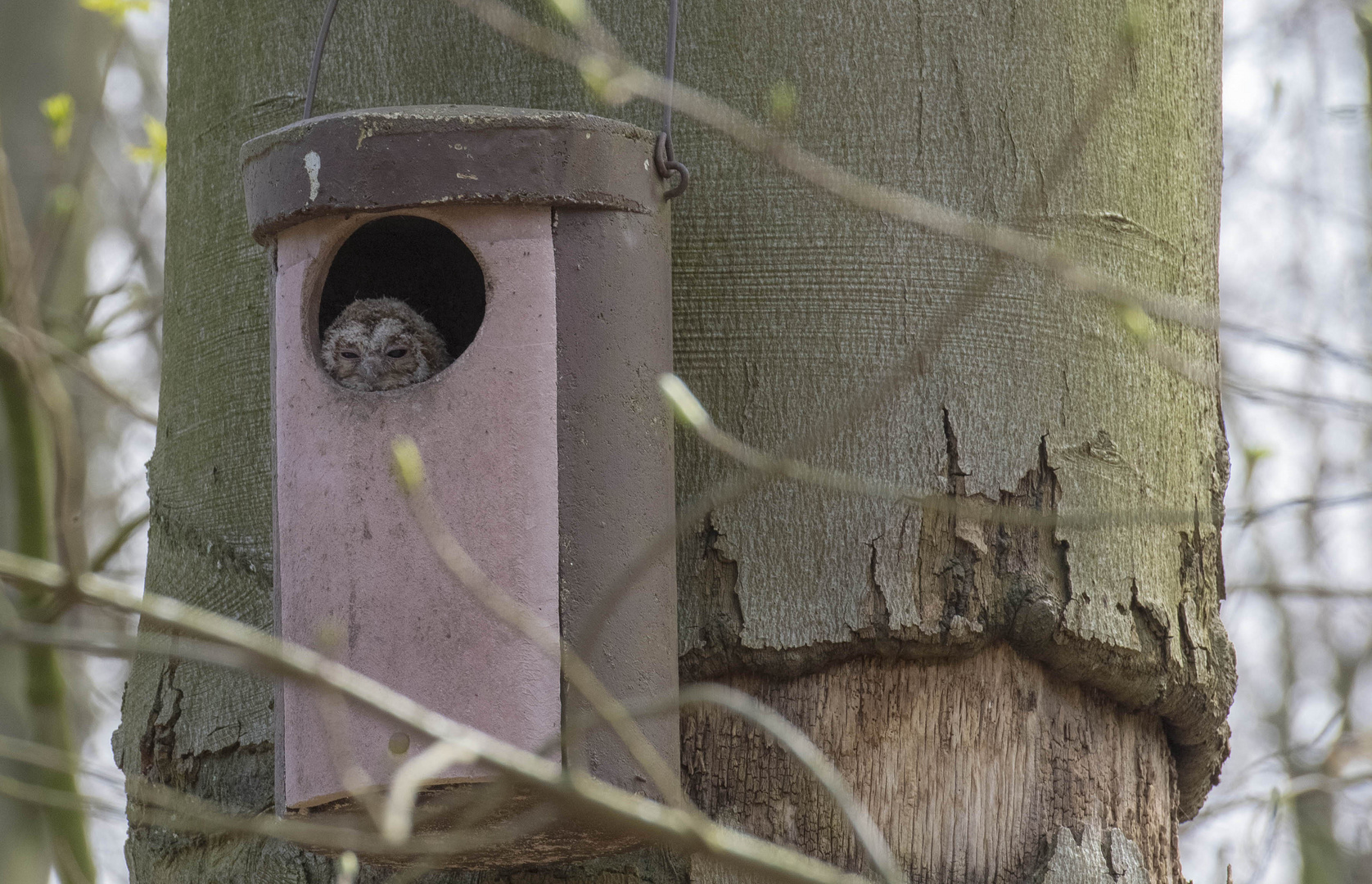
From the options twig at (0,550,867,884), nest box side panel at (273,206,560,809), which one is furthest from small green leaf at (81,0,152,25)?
twig at (0,550,867,884)

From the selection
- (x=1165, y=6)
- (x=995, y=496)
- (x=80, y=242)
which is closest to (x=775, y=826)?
(x=995, y=496)

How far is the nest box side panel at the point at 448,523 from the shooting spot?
219cm

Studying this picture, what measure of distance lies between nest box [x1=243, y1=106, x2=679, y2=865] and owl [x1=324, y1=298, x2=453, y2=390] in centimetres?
72

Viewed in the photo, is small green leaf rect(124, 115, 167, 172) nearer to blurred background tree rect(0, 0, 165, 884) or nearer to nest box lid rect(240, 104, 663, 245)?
blurred background tree rect(0, 0, 165, 884)

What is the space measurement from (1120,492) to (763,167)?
2.55ft

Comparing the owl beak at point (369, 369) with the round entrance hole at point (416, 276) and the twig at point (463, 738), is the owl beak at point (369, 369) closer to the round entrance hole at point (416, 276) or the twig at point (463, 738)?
the round entrance hole at point (416, 276)

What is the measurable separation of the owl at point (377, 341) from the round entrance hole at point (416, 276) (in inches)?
1.9

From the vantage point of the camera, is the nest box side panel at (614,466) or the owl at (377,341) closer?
the nest box side panel at (614,466)

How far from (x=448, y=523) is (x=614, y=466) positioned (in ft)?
0.81

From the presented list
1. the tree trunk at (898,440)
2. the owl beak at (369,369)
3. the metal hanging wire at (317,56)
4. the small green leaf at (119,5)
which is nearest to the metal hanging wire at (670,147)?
the tree trunk at (898,440)

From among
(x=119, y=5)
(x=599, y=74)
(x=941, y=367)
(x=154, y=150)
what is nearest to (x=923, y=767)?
Result: (x=941, y=367)

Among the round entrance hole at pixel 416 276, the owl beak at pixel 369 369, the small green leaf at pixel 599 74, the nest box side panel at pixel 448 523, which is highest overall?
the round entrance hole at pixel 416 276

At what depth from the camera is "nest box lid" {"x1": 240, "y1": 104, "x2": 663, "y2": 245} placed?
2.25 metres

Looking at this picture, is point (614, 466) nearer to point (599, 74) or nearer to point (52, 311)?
point (599, 74)
